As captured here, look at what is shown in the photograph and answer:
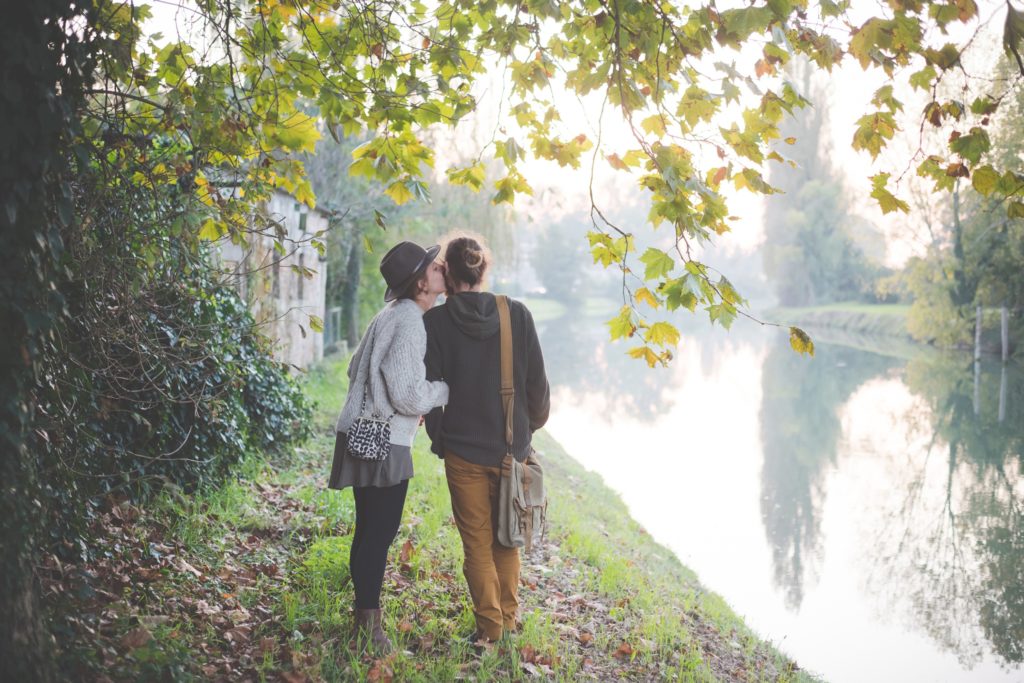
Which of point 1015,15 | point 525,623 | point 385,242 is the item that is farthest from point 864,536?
point 385,242

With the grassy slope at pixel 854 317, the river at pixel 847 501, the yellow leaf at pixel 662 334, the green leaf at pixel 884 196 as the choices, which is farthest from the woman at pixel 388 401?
the grassy slope at pixel 854 317

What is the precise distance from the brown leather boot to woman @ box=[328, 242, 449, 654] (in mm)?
18

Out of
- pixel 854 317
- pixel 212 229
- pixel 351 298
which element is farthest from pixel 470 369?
pixel 854 317

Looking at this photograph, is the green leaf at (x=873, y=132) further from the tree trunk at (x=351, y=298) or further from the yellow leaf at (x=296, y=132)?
the tree trunk at (x=351, y=298)

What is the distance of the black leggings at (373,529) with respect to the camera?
354 centimetres

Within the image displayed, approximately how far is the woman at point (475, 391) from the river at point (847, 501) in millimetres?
4862

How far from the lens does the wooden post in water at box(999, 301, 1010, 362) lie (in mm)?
24547

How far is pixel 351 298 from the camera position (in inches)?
692

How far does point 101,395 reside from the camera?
4.20 metres

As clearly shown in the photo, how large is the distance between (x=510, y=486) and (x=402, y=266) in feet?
3.90

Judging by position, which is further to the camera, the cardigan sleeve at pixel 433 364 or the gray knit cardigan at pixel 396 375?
the cardigan sleeve at pixel 433 364

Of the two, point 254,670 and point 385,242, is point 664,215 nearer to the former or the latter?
point 254,670

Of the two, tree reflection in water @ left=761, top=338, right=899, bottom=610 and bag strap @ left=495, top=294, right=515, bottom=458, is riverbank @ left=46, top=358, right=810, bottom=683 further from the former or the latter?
tree reflection in water @ left=761, top=338, right=899, bottom=610

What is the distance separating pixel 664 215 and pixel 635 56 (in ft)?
3.73
